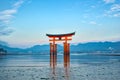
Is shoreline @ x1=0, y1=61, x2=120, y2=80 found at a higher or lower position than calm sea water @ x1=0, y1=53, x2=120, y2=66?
lower

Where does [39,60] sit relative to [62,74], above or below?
above

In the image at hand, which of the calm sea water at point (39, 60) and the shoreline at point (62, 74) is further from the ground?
the calm sea water at point (39, 60)

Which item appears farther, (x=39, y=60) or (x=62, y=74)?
(x=39, y=60)

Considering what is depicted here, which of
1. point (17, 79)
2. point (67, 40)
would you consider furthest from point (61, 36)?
point (17, 79)

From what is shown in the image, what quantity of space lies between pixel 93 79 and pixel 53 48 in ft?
172

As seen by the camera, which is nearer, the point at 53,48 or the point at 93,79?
the point at 93,79

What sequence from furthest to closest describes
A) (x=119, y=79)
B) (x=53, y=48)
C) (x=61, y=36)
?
(x=53, y=48)
(x=61, y=36)
(x=119, y=79)

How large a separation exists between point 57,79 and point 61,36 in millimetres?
42860

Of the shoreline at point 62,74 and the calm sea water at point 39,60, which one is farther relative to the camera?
the calm sea water at point 39,60

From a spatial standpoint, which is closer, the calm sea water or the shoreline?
the shoreline

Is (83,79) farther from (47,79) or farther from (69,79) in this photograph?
(47,79)

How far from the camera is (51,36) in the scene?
6291 centimetres

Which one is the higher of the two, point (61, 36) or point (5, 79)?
point (61, 36)

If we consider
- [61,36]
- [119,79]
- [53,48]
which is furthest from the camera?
[53,48]
